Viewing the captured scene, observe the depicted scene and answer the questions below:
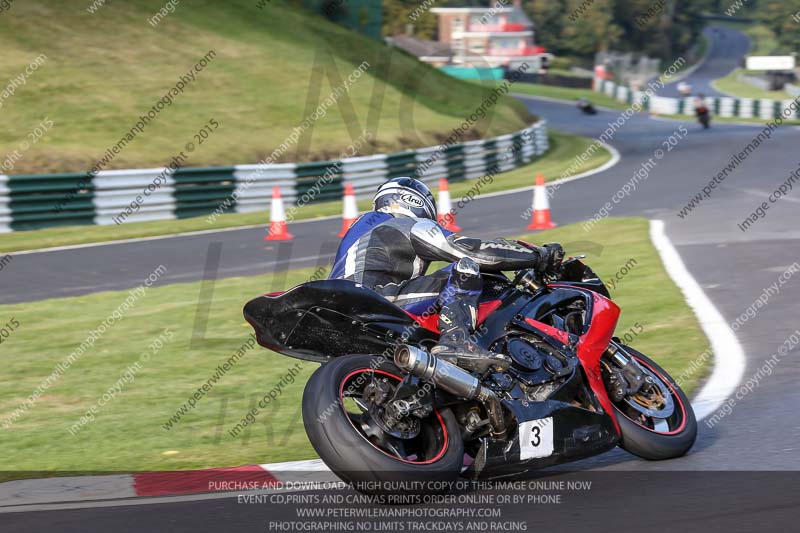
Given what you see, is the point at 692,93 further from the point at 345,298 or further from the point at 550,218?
the point at 345,298

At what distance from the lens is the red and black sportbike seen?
500cm

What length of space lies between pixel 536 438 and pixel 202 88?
25.2 meters

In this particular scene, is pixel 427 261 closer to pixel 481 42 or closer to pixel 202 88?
pixel 202 88

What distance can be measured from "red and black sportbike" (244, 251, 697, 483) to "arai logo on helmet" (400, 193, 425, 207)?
0.55 metres

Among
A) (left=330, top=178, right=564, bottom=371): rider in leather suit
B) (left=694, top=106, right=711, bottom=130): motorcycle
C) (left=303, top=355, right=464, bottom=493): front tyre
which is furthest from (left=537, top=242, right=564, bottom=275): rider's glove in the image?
(left=694, top=106, right=711, bottom=130): motorcycle

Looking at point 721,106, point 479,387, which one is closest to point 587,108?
point 721,106

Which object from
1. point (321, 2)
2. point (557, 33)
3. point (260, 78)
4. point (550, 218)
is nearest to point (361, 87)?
point (260, 78)

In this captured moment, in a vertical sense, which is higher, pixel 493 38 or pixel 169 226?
pixel 169 226

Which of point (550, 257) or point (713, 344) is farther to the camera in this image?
point (713, 344)

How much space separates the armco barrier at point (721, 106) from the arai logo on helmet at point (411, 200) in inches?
1509

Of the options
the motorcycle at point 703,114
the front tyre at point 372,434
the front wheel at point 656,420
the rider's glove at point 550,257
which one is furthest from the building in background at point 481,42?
the front tyre at point 372,434

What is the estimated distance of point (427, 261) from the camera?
594cm

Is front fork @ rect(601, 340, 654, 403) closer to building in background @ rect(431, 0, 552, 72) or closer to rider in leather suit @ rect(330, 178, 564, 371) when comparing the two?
rider in leather suit @ rect(330, 178, 564, 371)

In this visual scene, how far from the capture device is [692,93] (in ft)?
252
